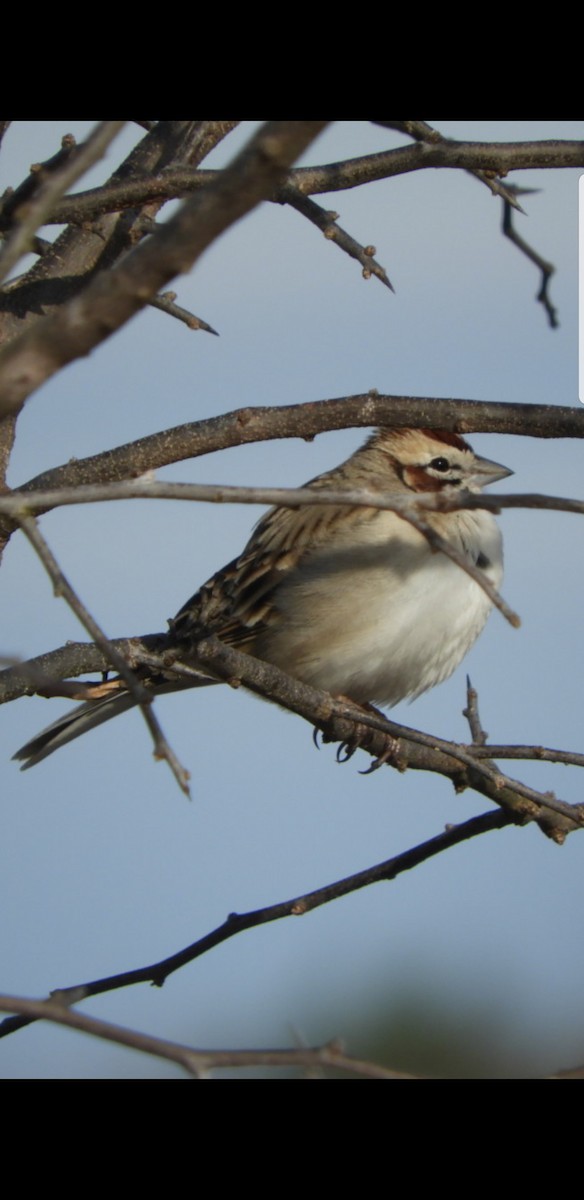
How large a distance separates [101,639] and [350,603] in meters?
3.33

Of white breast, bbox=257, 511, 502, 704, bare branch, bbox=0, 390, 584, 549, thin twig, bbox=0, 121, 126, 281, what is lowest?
thin twig, bbox=0, 121, 126, 281

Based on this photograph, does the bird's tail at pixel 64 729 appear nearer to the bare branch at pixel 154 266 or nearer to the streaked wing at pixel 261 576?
the streaked wing at pixel 261 576

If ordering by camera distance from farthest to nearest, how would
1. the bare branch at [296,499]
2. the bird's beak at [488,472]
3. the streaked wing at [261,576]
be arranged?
the bird's beak at [488,472]
the streaked wing at [261,576]
the bare branch at [296,499]

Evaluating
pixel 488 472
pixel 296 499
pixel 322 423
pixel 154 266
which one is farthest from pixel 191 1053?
pixel 488 472

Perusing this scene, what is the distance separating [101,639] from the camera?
2576 mm

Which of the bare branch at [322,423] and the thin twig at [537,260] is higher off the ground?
the thin twig at [537,260]

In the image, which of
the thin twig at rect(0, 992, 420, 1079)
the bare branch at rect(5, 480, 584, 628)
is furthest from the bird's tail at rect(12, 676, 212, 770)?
the thin twig at rect(0, 992, 420, 1079)

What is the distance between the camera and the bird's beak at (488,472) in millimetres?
6535

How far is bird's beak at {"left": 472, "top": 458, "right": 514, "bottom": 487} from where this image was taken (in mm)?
6535

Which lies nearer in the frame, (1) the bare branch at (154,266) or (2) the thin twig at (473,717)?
(1) the bare branch at (154,266)

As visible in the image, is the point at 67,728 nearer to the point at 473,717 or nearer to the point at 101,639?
the point at 473,717

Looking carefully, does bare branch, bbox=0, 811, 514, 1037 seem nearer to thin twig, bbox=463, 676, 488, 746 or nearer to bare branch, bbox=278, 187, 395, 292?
thin twig, bbox=463, 676, 488, 746

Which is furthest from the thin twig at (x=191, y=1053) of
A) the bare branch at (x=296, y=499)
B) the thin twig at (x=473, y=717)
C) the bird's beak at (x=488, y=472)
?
the bird's beak at (x=488, y=472)

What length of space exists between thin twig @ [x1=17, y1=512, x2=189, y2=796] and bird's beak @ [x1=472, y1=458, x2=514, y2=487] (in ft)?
13.6
